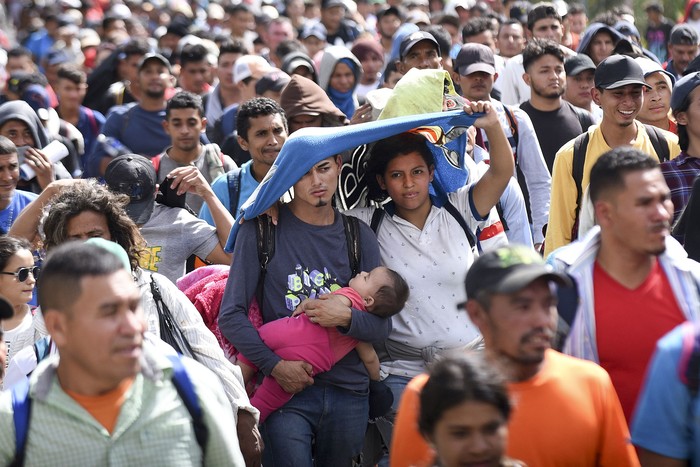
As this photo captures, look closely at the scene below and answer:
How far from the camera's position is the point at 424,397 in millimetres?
3623

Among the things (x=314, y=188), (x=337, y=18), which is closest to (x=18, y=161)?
(x=314, y=188)

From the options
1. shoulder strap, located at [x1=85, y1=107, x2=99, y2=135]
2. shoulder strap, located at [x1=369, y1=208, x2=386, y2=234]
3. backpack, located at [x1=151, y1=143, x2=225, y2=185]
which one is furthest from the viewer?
shoulder strap, located at [x1=85, y1=107, x2=99, y2=135]

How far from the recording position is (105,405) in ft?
12.6

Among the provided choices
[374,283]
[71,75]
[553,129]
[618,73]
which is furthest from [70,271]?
[71,75]

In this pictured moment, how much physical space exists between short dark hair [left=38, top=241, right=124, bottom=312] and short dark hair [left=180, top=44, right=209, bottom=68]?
8565mm

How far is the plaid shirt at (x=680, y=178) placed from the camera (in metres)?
6.28

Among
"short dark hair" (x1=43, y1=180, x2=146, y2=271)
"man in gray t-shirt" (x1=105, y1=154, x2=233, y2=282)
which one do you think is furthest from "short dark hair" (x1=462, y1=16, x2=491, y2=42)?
"short dark hair" (x1=43, y1=180, x2=146, y2=271)

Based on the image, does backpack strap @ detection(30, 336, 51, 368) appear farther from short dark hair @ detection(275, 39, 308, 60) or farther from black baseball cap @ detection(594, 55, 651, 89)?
short dark hair @ detection(275, 39, 308, 60)

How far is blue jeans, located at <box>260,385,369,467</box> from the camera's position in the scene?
5375 mm

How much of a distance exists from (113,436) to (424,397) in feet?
3.41

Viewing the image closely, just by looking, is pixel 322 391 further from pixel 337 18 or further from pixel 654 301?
pixel 337 18

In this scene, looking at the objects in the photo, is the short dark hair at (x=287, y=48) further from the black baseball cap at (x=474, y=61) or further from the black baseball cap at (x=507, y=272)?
the black baseball cap at (x=507, y=272)

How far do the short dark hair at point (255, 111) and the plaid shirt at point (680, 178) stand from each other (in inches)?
98.1

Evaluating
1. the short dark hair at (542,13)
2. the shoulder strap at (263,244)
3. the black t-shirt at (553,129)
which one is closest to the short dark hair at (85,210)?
the shoulder strap at (263,244)
